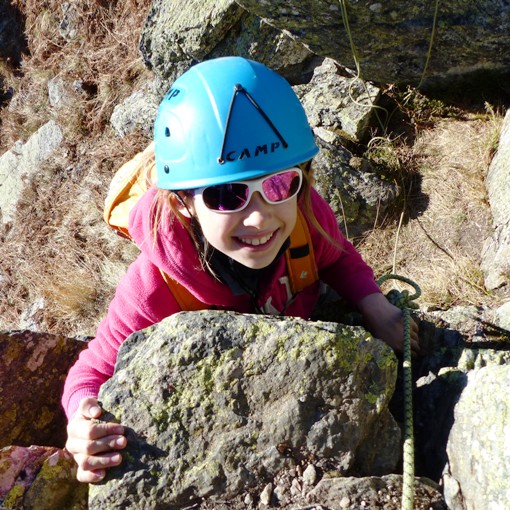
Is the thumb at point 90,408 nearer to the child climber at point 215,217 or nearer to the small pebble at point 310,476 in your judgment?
the child climber at point 215,217

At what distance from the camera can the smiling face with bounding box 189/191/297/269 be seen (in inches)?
107

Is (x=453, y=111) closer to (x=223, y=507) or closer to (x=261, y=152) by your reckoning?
(x=261, y=152)

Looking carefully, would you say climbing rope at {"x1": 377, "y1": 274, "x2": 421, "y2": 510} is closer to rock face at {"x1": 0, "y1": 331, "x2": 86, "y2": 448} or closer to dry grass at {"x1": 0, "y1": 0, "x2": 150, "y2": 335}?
rock face at {"x1": 0, "y1": 331, "x2": 86, "y2": 448}

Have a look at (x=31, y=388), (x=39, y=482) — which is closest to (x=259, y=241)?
(x=39, y=482)

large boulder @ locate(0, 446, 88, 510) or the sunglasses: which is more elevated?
the sunglasses

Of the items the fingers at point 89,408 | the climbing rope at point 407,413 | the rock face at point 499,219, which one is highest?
the fingers at point 89,408

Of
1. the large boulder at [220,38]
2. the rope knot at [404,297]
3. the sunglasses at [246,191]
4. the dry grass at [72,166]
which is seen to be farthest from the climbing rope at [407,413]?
the dry grass at [72,166]

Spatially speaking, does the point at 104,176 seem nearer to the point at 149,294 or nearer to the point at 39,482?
the point at 149,294

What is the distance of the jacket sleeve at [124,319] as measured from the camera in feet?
9.68

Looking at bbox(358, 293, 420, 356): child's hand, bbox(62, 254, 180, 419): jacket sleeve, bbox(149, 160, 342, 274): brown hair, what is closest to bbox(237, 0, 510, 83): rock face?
bbox(149, 160, 342, 274): brown hair

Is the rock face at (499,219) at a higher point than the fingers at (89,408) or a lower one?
lower

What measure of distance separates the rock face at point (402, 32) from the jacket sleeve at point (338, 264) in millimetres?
2147

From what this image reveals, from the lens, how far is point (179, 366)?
7.89ft

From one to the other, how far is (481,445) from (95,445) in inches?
54.8
